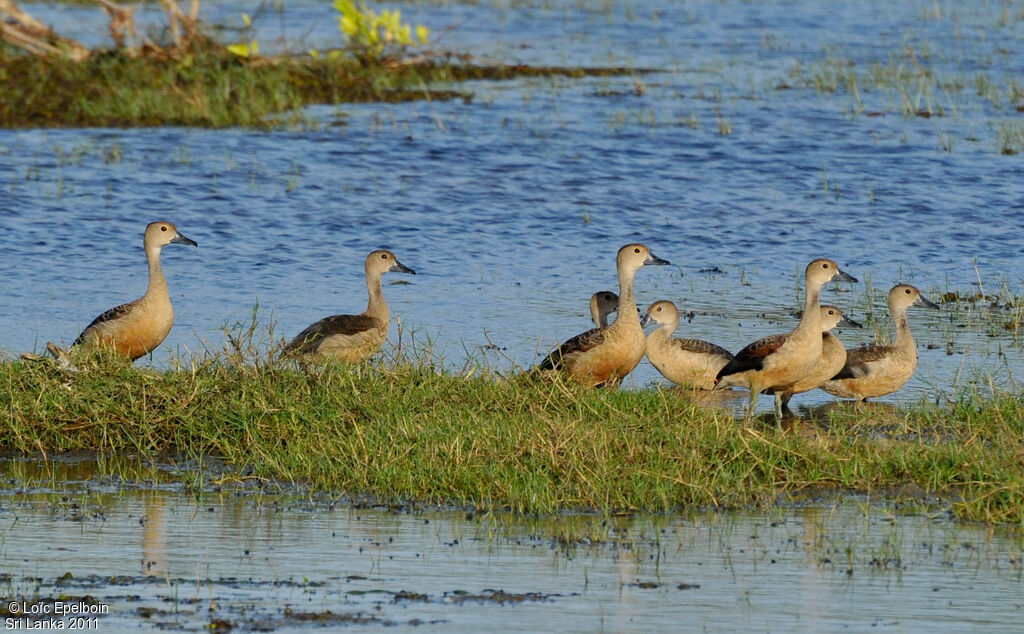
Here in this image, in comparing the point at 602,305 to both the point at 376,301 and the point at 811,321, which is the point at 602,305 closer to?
the point at 376,301

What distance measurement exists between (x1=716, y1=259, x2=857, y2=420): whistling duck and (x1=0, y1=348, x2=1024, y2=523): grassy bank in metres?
0.64

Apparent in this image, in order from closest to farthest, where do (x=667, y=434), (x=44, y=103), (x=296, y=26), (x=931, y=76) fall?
(x=667, y=434) < (x=44, y=103) < (x=931, y=76) < (x=296, y=26)

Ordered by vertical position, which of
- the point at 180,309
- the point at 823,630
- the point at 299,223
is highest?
the point at 299,223

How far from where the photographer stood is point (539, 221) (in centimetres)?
1756

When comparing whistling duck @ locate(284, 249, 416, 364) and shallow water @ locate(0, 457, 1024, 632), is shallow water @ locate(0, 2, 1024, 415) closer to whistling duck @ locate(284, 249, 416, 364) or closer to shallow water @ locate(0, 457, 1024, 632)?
whistling duck @ locate(284, 249, 416, 364)

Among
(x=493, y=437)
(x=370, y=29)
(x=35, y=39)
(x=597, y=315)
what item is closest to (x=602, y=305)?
(x=597, y=315)

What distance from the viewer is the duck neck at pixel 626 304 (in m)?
11.0

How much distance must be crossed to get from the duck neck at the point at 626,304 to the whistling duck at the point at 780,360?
691mm

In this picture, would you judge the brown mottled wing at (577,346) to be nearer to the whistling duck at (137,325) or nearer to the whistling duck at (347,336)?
the whistling duck at (347,336)

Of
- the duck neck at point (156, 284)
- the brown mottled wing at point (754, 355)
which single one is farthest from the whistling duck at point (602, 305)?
the duck neck at point (156, 284)

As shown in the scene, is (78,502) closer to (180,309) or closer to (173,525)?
(173,525)

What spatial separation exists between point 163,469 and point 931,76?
18.8 metres

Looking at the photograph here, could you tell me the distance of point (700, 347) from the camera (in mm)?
11508

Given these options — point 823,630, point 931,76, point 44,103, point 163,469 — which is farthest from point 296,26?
point 823,630
